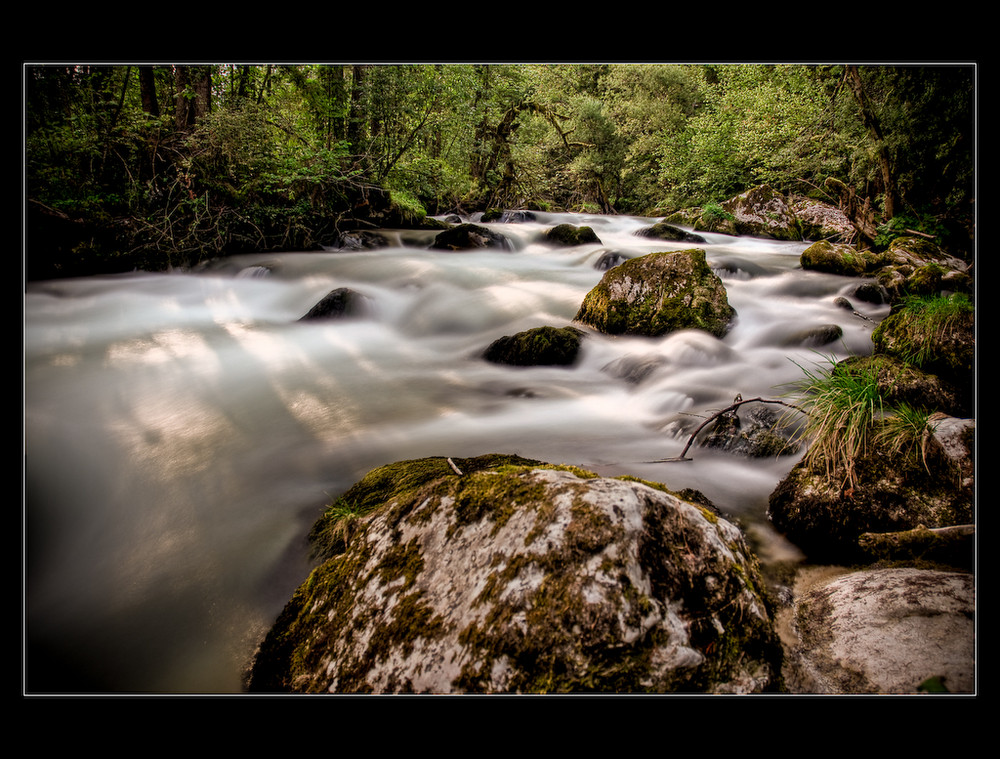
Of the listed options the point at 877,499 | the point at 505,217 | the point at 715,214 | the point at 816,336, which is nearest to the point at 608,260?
the point at 816,336

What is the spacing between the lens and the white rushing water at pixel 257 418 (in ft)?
7.83

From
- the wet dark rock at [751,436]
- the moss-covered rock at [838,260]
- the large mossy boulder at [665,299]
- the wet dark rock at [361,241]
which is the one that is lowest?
the wet dark rock at [751,436]

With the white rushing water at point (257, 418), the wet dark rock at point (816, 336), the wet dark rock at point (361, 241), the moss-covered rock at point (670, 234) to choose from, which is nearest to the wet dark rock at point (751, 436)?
the white rushing water at point (257, 418)

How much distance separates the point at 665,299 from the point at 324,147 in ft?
30.0

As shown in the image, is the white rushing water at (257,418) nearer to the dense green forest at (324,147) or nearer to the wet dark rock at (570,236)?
the dense green forest at (324,147)

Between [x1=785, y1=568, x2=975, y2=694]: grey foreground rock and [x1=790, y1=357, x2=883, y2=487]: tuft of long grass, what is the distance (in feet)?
2.51

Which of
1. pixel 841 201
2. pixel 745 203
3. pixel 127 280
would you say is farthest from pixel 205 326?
pixel 745 203

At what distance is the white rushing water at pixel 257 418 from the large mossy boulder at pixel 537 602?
3.20 feet

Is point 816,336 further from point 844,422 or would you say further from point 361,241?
point 361,241

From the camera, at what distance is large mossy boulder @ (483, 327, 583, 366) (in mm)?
5516

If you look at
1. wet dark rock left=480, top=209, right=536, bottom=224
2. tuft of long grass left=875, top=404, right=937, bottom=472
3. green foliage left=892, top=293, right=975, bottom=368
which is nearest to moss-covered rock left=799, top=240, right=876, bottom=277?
green foliage left=892, top=293, right=975, bottom=368

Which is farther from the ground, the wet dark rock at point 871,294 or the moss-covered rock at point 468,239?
the moss-covered rock at point 468,239

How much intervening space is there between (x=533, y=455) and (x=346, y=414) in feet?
6.50

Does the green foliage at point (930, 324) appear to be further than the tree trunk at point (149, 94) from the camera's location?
No
